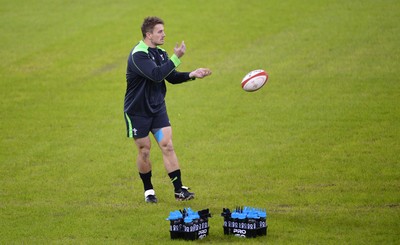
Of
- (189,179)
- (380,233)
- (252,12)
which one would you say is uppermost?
(252,12)

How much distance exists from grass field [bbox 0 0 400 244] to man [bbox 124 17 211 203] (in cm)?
42

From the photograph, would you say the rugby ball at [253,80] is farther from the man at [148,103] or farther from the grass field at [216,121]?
the grass field at [216,121]

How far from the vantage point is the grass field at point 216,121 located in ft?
36.0

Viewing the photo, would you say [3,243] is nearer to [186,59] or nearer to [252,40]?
[186,59]

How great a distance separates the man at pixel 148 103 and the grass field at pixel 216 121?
0.42 m

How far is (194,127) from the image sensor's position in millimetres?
16797

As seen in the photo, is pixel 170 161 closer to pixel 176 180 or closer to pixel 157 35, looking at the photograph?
pixel 176 180

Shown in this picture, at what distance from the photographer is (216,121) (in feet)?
56.2

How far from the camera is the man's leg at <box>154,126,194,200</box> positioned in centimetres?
1195

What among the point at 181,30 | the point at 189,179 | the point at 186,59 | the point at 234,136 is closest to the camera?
the point at 189,179

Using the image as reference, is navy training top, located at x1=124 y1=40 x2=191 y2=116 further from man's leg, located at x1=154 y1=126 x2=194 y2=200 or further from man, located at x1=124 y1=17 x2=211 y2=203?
man's leg, located at x1=154 y1=126 x2=194 y2=200

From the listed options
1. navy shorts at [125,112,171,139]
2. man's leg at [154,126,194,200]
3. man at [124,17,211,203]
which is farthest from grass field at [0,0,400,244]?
navy shorts at [125,112,171,139]

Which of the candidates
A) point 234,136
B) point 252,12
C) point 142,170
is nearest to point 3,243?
point 142,170

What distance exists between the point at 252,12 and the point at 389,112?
9.23m
